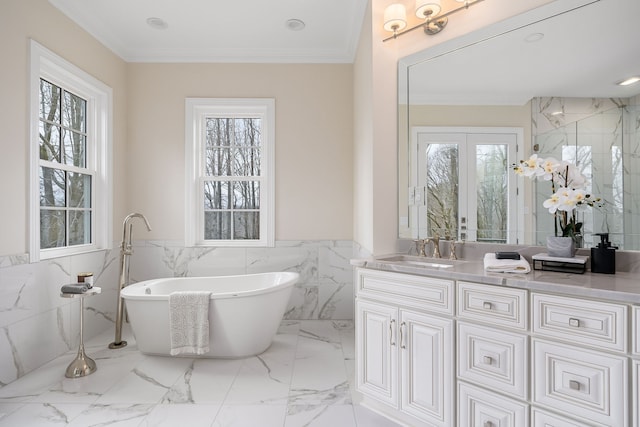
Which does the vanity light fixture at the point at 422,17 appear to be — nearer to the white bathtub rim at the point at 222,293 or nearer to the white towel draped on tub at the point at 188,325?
the white bathtub rim at the point at 222,293

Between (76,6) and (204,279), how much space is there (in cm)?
256

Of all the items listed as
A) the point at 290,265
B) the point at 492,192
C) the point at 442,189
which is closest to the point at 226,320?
the point at 290,265

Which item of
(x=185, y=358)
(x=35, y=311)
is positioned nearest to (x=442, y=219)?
(x=185, y=358)

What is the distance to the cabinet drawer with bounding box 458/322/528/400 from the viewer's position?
→ 1.31 meters

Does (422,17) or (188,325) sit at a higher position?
(422,17)

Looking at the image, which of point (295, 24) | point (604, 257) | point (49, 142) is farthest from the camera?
point (295, 24)

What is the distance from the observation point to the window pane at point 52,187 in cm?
259

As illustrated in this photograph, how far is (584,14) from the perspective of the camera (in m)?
1.61

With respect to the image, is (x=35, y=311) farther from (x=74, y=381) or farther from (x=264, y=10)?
(x=264, y=10)

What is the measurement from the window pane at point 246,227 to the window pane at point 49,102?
5.79ft

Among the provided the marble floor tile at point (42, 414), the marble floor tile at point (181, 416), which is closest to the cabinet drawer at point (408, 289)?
the marble floor tile at point (181, 416)

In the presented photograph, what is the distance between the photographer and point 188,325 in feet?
7.89

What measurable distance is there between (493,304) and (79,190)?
3.43 meters

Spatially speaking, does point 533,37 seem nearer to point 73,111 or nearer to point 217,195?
point 217,195
